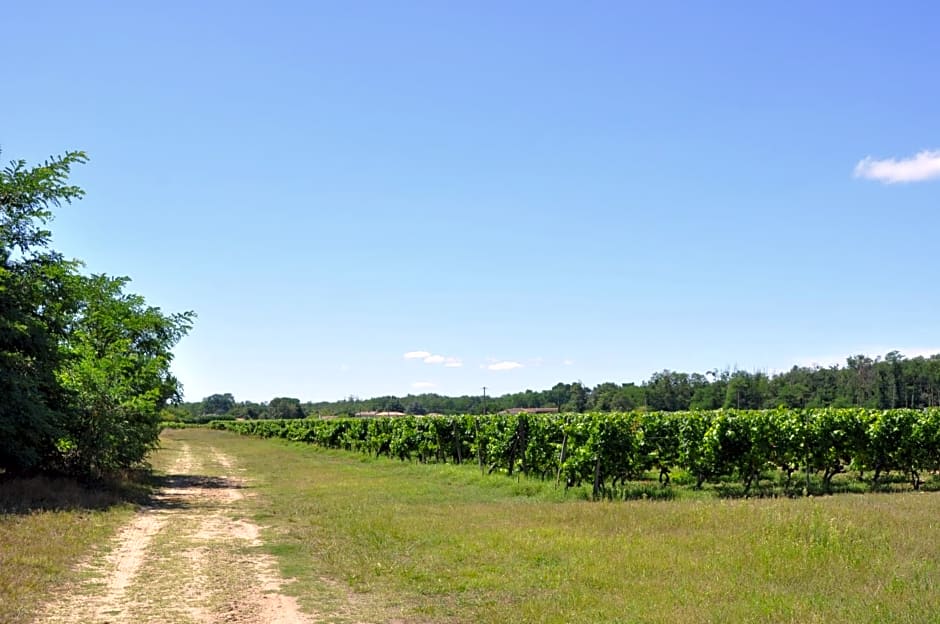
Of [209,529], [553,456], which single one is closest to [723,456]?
[553,456]

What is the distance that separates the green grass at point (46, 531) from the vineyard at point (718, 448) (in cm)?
1236

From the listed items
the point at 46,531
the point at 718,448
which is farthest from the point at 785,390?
the point at 46,531

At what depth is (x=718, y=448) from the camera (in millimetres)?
22031

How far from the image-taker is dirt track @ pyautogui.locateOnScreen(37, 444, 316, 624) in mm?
8234

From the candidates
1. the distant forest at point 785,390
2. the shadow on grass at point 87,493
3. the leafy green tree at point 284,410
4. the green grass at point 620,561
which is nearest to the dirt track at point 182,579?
the green grass at point 620,561

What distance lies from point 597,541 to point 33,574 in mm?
8308

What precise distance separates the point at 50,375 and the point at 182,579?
41.5 ft

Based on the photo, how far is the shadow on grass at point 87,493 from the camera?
16438mm

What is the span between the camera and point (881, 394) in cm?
9719

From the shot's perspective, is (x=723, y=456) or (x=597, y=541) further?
(x=723, y=456)

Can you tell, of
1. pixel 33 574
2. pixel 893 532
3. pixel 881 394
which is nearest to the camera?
pixel 33 574

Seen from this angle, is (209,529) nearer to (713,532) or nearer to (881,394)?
(713,532)

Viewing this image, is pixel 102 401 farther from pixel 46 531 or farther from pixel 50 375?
pixel 46 531

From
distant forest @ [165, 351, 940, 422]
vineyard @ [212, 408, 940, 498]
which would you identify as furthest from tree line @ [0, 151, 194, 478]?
distant forest @ [165, 351, 940, 422]
